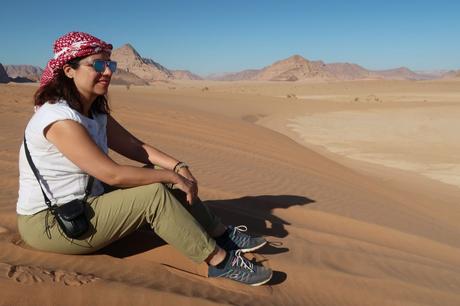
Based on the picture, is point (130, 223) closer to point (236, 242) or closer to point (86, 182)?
point (86, 182)

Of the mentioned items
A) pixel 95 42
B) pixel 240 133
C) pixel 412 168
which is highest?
pixel 95 42

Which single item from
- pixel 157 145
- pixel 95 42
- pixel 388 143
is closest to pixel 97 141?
pixel 95 42

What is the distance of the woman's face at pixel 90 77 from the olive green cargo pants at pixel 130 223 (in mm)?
661

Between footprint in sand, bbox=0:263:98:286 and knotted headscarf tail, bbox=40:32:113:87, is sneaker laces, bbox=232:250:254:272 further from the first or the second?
knotted headscarf tail, bbox=40:32:113:87

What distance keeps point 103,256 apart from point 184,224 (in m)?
0.64

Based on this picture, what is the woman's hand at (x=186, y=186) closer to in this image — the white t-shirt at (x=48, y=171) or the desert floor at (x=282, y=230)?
the desert floor at (x=282, y=230)

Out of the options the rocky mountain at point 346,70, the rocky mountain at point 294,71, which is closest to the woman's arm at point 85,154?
the rocky mountain at point 294,71

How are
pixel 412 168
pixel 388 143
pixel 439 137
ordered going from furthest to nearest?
pixel 439 137 < pixel 388 143 < pixel 412 168

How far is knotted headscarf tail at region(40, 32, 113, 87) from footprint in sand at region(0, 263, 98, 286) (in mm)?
1124

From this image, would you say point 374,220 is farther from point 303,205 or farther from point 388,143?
point 388,143

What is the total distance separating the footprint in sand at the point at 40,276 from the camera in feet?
8.13

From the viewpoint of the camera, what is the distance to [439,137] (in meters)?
15.3

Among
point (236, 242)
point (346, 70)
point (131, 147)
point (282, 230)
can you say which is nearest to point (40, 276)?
point (236, 242)

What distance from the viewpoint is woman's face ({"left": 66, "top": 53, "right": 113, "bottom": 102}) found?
287 centimetres
